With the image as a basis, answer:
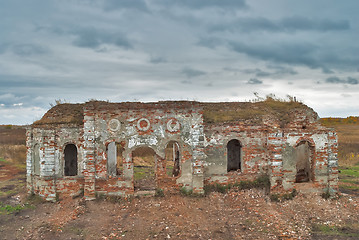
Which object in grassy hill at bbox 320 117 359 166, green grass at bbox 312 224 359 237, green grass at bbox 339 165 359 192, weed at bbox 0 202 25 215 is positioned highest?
grassy hill at bbox 320 117 359 166

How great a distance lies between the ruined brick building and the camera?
1138cm

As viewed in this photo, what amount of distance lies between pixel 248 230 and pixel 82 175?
7276mm

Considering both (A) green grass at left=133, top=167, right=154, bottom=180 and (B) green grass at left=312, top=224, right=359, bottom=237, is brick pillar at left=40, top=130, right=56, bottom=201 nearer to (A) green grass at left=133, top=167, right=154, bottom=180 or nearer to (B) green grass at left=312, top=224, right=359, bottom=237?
(A) green grass at left=133, top=167, right=154, bottom=180

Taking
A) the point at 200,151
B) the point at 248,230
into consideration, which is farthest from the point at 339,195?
the point at 200,151

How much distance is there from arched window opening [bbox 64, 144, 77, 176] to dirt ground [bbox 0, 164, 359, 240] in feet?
7.87

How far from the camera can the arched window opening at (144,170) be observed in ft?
45.2

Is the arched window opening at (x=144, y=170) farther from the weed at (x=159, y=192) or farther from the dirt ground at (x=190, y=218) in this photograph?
the dirt ground at (x=190, y=218)

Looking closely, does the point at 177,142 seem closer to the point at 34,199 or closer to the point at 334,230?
the point at 334,230

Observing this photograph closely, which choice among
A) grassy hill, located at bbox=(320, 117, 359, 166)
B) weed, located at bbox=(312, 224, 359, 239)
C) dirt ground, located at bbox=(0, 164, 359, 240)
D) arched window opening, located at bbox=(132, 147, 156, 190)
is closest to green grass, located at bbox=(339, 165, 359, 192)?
grassy hill, located at bbox=(320, 117, 359, 166)

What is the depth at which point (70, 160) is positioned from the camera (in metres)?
14.1

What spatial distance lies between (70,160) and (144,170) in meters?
5.88

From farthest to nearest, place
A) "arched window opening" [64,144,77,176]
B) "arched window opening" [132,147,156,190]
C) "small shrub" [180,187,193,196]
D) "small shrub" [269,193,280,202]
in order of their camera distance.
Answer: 1. "arched window opening" [64,144,77,176]
2. "arched window opening" [132,147,156,190]
3. "small shrub" [180,187,193,196]
4. "small shrub" [269,193,280,202]

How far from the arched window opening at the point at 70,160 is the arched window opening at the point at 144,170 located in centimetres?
331

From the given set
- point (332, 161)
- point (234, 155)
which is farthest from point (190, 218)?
point (332, 161)
